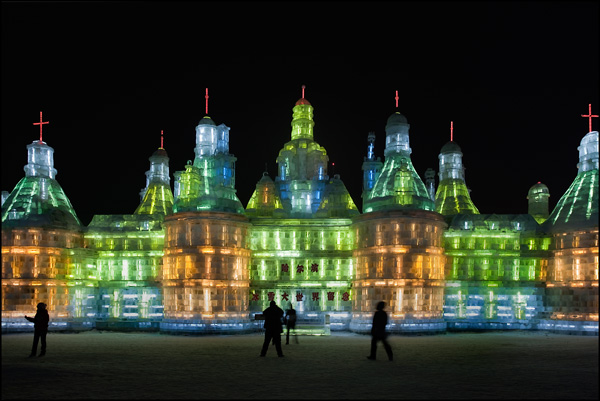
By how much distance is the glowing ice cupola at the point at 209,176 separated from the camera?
1688 inches

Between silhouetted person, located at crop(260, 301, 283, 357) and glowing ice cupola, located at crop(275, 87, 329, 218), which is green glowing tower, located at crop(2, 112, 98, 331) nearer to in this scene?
glowing ice cupola, located at crop(275, 87, 329, 218)

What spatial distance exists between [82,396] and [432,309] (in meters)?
29.1

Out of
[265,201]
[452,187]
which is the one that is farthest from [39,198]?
[452,187]

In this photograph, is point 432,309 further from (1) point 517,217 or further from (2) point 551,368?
(2) point 551,368

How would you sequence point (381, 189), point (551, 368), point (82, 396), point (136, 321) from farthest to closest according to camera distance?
1. point (136, 321)
2. point (381, 189)
3. point (551, 368)
4. point (82, 396)

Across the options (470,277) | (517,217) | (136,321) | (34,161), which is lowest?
(136,321)

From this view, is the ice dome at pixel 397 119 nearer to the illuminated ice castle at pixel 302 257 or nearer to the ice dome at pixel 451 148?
the illuminated ice castle at pixel 302 257

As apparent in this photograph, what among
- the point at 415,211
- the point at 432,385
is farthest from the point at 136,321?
the point at 432,385

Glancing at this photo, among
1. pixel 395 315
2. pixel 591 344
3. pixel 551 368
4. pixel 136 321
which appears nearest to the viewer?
pixel 551 368

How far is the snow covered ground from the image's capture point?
16609mm

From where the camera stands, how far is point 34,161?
47.2 m

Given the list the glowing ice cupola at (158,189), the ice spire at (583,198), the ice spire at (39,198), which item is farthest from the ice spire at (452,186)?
the ice spire at (39,198)

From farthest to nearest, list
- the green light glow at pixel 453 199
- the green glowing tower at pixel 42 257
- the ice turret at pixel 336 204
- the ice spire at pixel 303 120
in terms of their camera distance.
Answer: the ice spire at pixel 303 120 → the green light glow at pixel 453 199 → the ice turret at pixel 336 204 → the green glowing tower at pixel 42 257

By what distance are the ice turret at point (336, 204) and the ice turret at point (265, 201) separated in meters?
3.54
